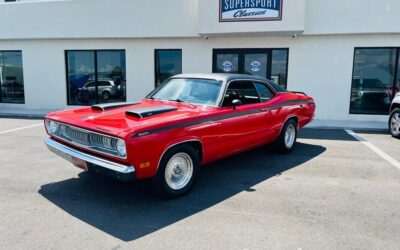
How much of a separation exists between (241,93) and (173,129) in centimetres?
192

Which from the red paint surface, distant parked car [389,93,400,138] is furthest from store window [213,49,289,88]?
the red paint surface

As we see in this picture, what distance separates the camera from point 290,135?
6730mm

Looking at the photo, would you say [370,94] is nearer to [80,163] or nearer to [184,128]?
[184,128]

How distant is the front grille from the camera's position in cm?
373

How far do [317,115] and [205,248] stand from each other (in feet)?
30.0

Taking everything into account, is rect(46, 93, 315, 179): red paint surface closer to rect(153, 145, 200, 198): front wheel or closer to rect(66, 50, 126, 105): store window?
rect(153, 145, 200, 198): front wheel

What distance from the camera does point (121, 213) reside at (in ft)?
12.5

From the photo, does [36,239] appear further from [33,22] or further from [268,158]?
[33,22]

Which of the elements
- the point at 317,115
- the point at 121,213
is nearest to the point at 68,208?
the point at 121,213

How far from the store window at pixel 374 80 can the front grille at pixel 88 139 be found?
31.7 feet

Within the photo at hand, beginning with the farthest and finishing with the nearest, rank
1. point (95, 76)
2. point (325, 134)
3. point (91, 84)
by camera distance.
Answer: point (91, 84), point (95, 76), point (325, 134)

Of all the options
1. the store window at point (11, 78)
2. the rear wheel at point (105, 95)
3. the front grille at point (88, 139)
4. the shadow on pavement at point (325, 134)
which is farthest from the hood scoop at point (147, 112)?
the store window at point (11, 78)

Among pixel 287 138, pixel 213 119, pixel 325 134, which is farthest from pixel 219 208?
pixel 325 134

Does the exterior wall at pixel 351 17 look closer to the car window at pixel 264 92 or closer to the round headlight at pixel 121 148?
the car window at pixel 264 92
